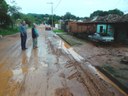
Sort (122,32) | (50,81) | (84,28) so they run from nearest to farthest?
(50,81) < (122,32) < (84,28)

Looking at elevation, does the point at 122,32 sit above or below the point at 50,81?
above

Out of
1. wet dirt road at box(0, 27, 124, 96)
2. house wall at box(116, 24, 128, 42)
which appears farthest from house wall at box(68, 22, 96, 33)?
wet dirt road at box(0, 27, 124, 96)

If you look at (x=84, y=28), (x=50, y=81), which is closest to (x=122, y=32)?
(x=84, y=28)

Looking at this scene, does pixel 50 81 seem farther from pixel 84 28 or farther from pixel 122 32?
pixel 84 28

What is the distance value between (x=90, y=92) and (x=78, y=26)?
104 ft

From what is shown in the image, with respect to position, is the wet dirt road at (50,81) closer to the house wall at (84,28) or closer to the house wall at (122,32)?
the house wall at (122,32)

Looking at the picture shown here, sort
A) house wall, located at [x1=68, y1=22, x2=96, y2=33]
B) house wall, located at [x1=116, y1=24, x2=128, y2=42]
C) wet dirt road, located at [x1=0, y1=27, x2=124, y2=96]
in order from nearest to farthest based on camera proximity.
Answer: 1. wet dirt road, located at [x1=0, y1=27, x2=124, y2=96]
2. house wall, located at [x1=116, y1=24, x2=128, y2=42]
3. house wall, located at [x1=68, y1=22, x2=96, y2=33]

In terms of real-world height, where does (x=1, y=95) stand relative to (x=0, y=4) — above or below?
below

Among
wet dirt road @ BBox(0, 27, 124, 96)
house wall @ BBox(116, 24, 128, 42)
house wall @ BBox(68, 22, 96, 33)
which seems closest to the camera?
wet dirt road @ BBox(0, 27, 124, 96)

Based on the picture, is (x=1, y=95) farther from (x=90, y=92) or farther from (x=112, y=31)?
(x=112, y=31)


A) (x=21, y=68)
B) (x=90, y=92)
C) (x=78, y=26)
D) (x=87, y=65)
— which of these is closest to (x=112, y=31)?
(x=78, y=26)

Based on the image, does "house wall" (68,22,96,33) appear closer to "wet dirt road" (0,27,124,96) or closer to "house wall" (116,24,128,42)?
"house wall" (116,24,128,42)

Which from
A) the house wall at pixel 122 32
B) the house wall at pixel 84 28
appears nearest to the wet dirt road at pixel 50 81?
the house wall at pixel 122 32

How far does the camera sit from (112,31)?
30.3 m
